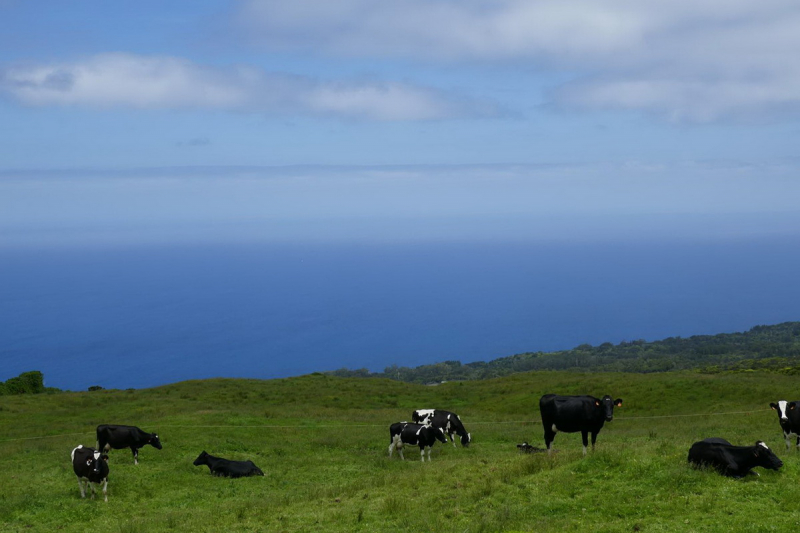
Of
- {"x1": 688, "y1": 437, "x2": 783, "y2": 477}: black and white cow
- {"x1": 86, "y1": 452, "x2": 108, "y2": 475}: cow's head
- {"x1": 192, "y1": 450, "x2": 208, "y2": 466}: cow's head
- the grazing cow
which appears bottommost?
the grazing cow

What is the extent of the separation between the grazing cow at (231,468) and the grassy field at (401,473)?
482 mm

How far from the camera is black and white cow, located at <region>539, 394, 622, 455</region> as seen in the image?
23.1 metres

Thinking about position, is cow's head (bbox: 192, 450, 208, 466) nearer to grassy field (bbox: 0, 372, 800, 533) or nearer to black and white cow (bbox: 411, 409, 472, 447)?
grassy field (bbox: 0, 372, 800, 533)

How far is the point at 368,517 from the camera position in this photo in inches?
671

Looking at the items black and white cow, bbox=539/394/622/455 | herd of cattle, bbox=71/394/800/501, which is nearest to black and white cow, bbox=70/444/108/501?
herd of cattle, bbox=71/394/800/501

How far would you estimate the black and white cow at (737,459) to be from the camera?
16.9 meters

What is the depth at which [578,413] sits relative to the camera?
2344cm

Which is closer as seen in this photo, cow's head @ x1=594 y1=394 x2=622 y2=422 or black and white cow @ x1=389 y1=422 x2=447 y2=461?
cow's head @ x1=594 y1=394 x2=622 y2=422

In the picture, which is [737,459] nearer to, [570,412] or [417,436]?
[570,412]

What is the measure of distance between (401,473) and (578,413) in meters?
6.79

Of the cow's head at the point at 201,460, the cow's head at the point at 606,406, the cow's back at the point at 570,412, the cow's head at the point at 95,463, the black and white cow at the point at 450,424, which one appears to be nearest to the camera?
the cow's head at the point at 95,463

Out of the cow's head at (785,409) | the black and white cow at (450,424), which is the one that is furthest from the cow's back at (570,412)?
the black and white cow at (450,424)

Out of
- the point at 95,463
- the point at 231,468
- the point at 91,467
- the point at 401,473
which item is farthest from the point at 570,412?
the point at 91,467

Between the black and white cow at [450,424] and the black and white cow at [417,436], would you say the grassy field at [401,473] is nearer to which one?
the black and white cow at [417,436]
